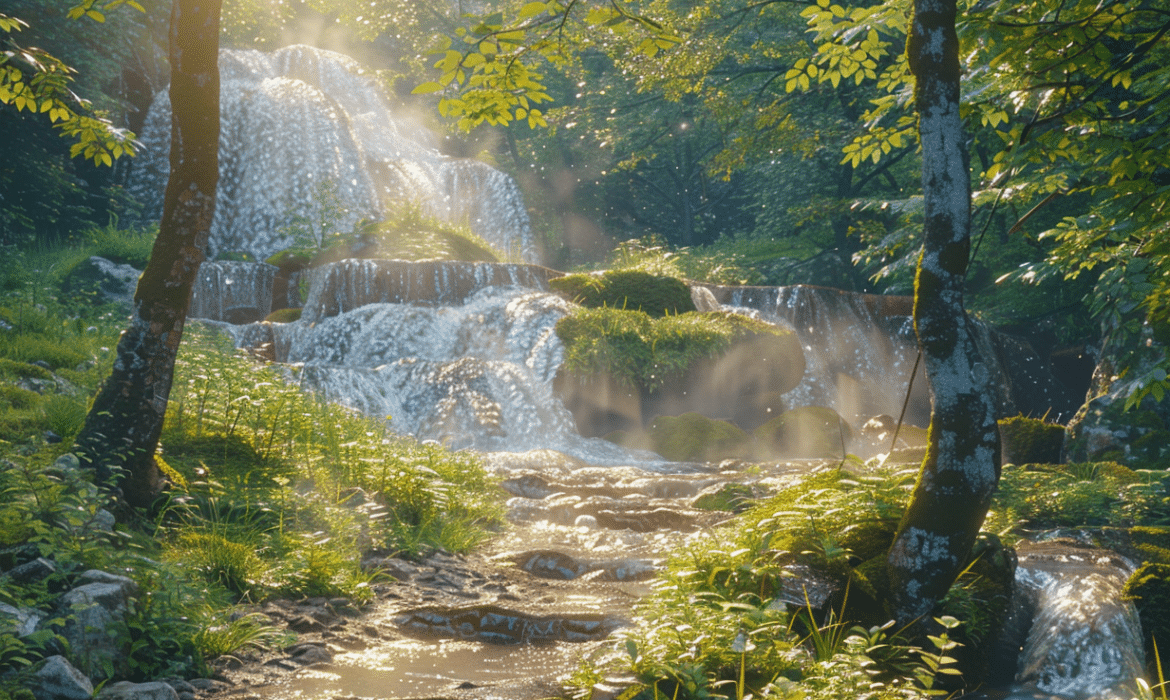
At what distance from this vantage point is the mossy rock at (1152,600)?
441 cm

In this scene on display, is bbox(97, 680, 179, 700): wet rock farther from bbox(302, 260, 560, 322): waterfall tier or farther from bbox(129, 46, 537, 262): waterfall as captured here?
bbox(129, 46, 537, 262): waterfall

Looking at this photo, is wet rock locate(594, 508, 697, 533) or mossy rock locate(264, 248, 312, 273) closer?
wet rock locate(594, 508, 697, 533)

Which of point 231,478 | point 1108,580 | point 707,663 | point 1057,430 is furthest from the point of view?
point 1057,430

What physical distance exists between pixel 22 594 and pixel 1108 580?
19.1 ft

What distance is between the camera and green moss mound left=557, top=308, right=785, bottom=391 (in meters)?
13.0

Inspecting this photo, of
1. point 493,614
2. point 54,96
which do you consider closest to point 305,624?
point 493,614

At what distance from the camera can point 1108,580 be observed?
4777 millimetres

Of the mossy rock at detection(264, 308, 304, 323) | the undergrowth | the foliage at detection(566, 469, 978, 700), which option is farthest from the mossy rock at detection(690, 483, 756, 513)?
the mossy rock at detection(264, 308, 304, 323)

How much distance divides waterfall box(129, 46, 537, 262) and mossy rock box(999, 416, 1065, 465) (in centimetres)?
1548

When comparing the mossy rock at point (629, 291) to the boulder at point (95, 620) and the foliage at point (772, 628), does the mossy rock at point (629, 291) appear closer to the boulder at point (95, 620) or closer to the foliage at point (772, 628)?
the foliage at point (772, 628)

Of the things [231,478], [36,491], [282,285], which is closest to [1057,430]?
[231,478]

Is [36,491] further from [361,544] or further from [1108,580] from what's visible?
[1108,580]

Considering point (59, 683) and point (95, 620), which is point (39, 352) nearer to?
point (95, 620)

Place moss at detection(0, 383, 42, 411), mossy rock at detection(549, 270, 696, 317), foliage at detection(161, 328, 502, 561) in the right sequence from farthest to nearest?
1. mossy rock at detection(549, 270, 696, 317)
2. moss at detection(0, 383, 42, 411)
3. foliage at detection(161, 328, 502, 561)
